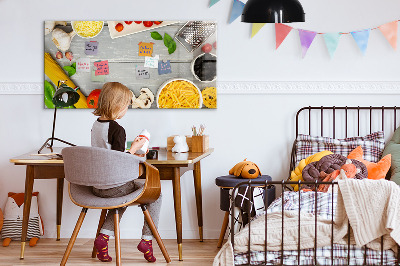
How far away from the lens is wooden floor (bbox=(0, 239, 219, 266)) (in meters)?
3.76

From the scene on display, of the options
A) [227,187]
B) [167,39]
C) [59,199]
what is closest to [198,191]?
[227,187]

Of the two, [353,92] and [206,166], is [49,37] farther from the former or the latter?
[353,92]

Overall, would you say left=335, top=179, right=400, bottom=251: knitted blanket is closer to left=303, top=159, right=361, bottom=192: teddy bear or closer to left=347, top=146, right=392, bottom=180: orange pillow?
left=303, top=159, right=361, bottom=192: teddy bear

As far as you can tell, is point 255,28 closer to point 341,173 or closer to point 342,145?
point 342,145

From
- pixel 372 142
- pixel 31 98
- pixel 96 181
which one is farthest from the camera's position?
pixel 31 98

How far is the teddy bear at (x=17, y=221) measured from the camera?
4.31 meters

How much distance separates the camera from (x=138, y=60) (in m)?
4.43

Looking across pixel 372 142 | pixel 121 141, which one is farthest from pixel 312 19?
pixel 121 141

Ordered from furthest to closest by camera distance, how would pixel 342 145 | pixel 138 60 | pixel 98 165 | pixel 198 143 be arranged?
pixel 138 60 → pixel 342 145 → pixel 198 143 → pixel 98 165

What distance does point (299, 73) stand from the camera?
441 centimetres

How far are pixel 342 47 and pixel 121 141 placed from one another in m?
1.86

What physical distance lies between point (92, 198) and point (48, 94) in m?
1.32

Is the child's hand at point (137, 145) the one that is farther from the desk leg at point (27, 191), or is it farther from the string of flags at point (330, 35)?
the string of flags at point (330, 35)

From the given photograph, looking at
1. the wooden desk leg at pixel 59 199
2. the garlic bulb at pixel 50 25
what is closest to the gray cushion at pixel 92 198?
the wooden desk leg at pixel 59 199
